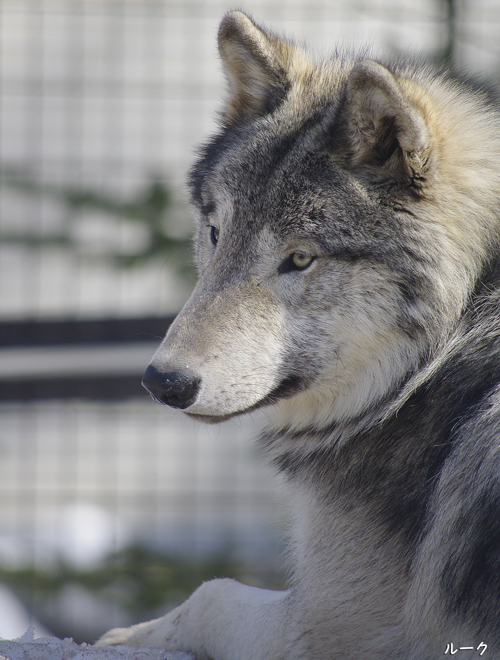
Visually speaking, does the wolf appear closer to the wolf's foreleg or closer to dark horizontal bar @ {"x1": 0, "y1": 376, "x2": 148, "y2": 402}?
the wolf's foreleg

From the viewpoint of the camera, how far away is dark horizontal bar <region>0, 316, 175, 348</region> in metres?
4.66

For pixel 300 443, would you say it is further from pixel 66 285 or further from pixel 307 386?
pixel 66 285

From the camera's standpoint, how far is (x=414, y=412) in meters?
2.12

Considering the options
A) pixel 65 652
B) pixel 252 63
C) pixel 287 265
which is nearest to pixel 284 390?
pixel 287 265

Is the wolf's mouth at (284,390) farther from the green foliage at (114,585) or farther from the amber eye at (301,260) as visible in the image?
the green foliage at (114,585)

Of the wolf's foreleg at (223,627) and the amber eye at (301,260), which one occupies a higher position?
the amber eye at (301,260)

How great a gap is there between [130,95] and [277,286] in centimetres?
401

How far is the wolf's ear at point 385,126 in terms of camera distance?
78.0 inches

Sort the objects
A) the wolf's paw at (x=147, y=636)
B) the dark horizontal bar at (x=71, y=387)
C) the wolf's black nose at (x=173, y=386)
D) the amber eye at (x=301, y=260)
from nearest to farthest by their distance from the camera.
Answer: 1. the wolf's black nose at (x=173, y=386)
2. the amber eye at (x=301, y=260)
3. the wolf's paw at (x=147, y=636)
4. the dark horizontal bar at (x=71, y=387)

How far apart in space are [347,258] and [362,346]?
10.5 inches

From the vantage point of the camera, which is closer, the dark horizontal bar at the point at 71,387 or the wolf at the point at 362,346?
the wolf at the point at 362,346

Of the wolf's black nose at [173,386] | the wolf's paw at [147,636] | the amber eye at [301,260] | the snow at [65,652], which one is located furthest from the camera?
the wolf's paw at [147,636]

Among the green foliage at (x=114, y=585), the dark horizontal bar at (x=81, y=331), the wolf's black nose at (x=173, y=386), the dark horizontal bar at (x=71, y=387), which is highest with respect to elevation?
the wolf's black nose at (x=173, y=386)

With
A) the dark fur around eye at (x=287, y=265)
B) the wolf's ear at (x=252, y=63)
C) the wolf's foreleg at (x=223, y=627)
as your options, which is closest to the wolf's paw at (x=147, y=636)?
the wolf's foreleg at (x=223, y=627)
